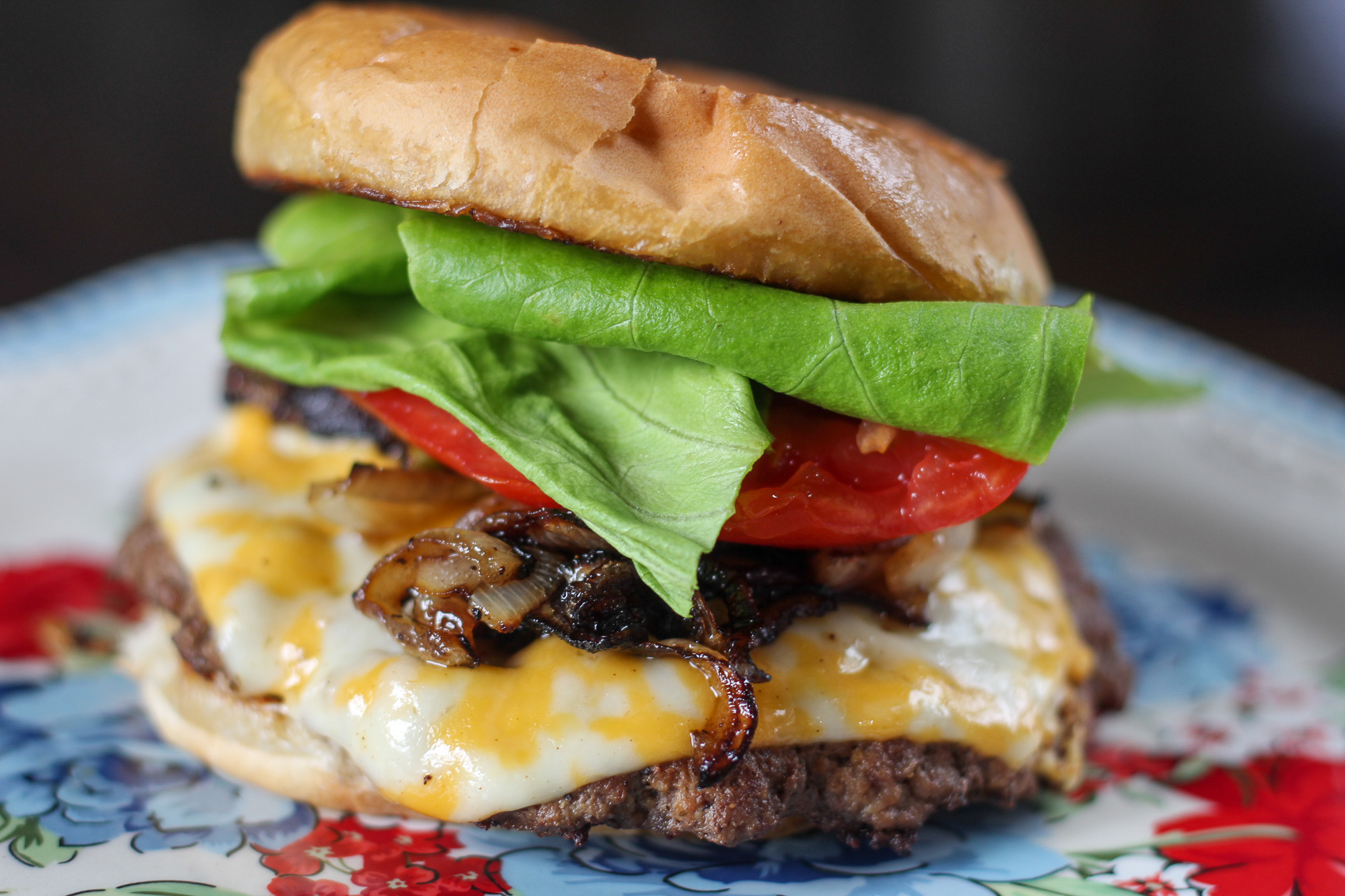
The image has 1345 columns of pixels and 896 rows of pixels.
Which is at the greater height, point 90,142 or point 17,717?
point 90,142

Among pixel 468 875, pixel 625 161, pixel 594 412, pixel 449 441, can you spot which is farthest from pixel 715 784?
pixel 625 161

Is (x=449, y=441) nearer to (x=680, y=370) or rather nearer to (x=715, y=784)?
(x=680, y=370)

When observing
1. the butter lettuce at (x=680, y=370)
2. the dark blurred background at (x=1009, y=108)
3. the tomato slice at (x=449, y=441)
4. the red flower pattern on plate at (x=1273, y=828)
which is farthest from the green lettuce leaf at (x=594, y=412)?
the dark blurred background at (x=1009, y=108)

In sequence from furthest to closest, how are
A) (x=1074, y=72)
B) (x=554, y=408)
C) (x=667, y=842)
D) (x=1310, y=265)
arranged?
1. (x=1074, y=72)
2. (x=1310, y=265)
3. (x=667, y=842)
4. (x=554, y=408)

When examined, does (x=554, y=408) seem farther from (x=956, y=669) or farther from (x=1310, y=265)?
(x=1310, y=265)

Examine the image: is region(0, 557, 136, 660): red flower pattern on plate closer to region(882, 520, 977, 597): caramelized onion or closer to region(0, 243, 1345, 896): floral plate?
region(0, 243, 1345, 896): floral plate

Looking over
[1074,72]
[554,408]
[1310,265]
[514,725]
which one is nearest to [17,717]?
[514,725]

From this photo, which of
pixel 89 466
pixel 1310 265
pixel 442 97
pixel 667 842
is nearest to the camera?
pixel 442 97
